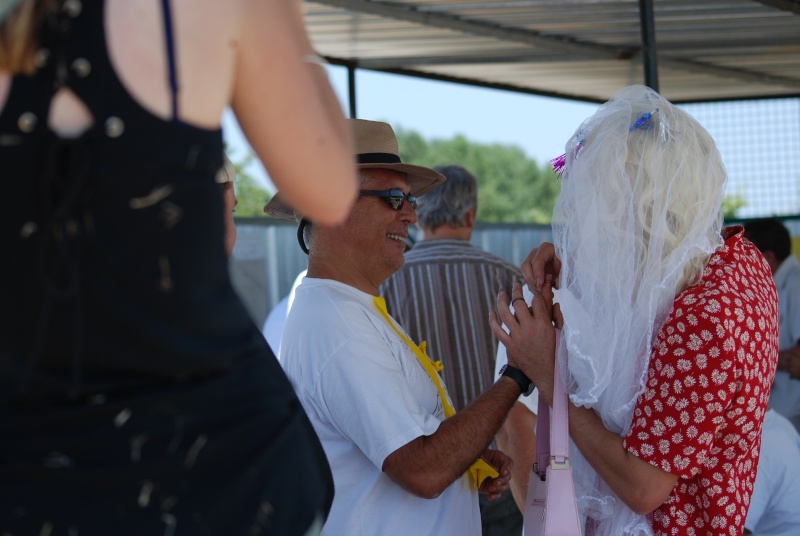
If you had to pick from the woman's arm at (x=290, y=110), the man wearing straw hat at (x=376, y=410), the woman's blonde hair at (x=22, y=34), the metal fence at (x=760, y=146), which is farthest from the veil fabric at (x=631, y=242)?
the metal fence at (x=760, y=146)

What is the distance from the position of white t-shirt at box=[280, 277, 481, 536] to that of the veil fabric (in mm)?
392

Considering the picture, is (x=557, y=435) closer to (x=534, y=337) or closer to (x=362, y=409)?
(x=534, y=337)

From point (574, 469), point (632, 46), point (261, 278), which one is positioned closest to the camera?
point (574, 469)

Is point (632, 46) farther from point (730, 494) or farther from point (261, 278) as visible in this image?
point (730, 494)

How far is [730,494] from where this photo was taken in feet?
7.06

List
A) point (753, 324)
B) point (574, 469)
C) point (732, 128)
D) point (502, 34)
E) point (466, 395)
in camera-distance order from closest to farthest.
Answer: point (753, 324)
point (574, 469)
point (466, 395)
point (502, 34)
point (732, 128)

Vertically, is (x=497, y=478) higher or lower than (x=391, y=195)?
lower

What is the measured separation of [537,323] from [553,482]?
14.9 inches

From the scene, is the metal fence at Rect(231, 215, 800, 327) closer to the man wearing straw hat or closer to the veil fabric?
the man wearing straw hat

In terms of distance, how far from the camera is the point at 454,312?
4.21 m

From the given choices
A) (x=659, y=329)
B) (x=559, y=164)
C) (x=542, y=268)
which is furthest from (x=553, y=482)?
(x=559, y=164)

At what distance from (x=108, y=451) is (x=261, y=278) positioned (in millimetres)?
4348

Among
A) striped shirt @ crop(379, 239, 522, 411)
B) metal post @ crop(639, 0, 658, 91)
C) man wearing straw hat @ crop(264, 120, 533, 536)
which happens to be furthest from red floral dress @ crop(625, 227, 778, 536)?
metal post @ crop(639, 0, 658, 91)

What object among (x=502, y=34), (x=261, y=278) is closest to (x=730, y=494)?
(x=261, y=278)
